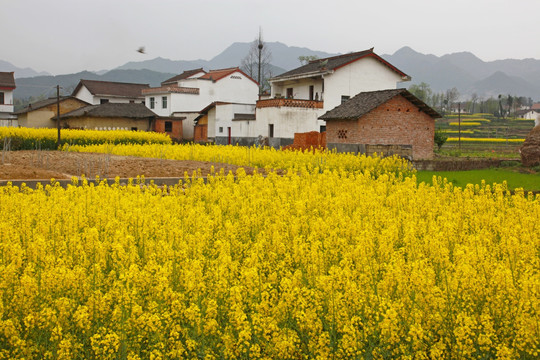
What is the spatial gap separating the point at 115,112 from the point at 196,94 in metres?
8.91

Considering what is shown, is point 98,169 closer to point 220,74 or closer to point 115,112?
point 115,112

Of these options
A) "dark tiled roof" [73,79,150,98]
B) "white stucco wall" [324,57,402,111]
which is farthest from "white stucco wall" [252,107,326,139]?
"dark tiled roof" [73,79,150,98]

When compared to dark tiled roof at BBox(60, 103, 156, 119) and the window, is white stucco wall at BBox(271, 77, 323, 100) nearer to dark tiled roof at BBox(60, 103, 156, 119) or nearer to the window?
the window

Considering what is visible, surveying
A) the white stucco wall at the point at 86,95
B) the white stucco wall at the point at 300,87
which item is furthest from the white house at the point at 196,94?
the white stucco wall at the point at 300,87

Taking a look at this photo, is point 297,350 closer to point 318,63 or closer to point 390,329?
point 390,329

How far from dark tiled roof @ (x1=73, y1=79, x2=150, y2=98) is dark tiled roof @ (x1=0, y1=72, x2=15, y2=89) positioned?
673cm

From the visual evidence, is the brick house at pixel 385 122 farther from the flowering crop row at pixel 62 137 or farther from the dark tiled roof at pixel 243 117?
the flowering crop row at pixel 62 137

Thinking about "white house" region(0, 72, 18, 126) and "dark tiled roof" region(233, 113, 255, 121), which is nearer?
"dark tiled roof" region(233, 113, 255, 121)

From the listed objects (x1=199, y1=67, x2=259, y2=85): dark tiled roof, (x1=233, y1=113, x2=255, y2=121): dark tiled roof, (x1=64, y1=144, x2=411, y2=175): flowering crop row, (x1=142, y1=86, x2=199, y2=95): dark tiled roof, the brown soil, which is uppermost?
(x1=199, y1=67, x2=259, y2=85): dark tiled roof

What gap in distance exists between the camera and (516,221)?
333 inches

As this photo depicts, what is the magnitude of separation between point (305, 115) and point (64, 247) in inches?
1376

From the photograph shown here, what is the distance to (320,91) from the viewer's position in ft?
136

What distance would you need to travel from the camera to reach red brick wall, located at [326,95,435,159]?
97.1ft

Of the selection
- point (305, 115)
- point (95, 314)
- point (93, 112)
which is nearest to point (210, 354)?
point (95, 314)
